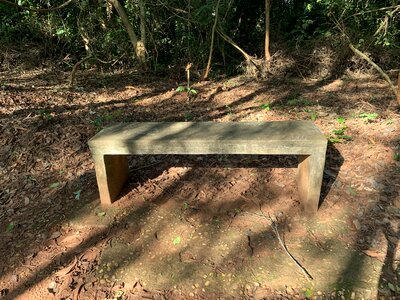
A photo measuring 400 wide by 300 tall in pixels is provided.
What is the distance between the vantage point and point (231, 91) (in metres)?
6.48

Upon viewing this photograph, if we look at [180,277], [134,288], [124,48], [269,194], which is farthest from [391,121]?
[124,48]

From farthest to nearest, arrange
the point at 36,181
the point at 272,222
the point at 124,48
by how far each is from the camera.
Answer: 1. the point at 124,48
2. the point at 36,181
3. the point at 272,222

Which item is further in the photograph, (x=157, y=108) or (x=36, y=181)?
(x=157, y=108)

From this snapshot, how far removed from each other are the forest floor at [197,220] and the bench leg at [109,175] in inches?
4.1

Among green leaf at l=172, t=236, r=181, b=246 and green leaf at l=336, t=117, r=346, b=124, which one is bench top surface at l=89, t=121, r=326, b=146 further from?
green leaf at l=336, t=117, r=346, b=124

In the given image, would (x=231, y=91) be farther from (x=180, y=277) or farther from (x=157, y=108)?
(x=180, y=277)

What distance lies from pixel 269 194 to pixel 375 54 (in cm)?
585

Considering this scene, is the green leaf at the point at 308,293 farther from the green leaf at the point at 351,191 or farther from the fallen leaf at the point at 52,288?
the fallen leaf at the point at 52,288

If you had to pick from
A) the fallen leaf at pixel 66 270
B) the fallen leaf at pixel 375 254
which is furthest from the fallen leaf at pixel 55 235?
the fallen leaf at pixel 375 254

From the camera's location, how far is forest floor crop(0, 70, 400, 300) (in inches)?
87.6

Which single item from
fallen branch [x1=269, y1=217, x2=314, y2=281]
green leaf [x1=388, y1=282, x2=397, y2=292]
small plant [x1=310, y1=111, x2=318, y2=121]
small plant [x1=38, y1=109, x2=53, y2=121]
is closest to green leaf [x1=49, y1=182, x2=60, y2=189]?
small plant [x1=38, y1=109, x2=53, y2=121]

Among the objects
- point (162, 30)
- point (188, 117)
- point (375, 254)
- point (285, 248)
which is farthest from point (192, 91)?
point (375, 254)

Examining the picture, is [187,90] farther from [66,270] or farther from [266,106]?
[66,270]

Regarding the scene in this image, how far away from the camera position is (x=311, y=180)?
8.70ft
